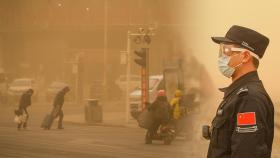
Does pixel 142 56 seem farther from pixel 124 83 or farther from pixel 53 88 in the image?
pixel 124 83

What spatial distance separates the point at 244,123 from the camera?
2756mm

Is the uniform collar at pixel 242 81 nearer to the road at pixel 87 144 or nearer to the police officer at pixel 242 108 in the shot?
the police officer at pixel 242 108

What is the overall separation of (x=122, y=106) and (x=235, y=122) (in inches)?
457

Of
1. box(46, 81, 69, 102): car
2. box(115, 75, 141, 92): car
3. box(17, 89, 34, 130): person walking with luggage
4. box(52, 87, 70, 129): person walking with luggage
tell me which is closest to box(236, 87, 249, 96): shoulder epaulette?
box(52, 87, 70, 129): person walking with luggage

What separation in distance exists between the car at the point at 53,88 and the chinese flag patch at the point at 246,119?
9.64m

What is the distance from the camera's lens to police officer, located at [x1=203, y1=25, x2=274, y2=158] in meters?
2.76

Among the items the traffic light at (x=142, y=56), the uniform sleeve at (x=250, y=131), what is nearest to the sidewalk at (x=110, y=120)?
the traffic light at (x=142, y=56)

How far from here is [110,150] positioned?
29.3ft

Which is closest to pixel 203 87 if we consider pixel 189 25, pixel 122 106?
pixel 189 25

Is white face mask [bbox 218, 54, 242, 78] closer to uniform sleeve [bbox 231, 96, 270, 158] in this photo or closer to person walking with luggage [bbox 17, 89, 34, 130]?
uniform sleeve [bbox 231, 96, 270, 158]

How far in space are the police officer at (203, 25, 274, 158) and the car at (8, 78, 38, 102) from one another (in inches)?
364

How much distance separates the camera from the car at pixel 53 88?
494 inches

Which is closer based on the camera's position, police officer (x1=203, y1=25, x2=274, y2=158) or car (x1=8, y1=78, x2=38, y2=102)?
police officer (x1=203, y1=25, x2=274, y2=158)

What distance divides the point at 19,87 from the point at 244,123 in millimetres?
10616
